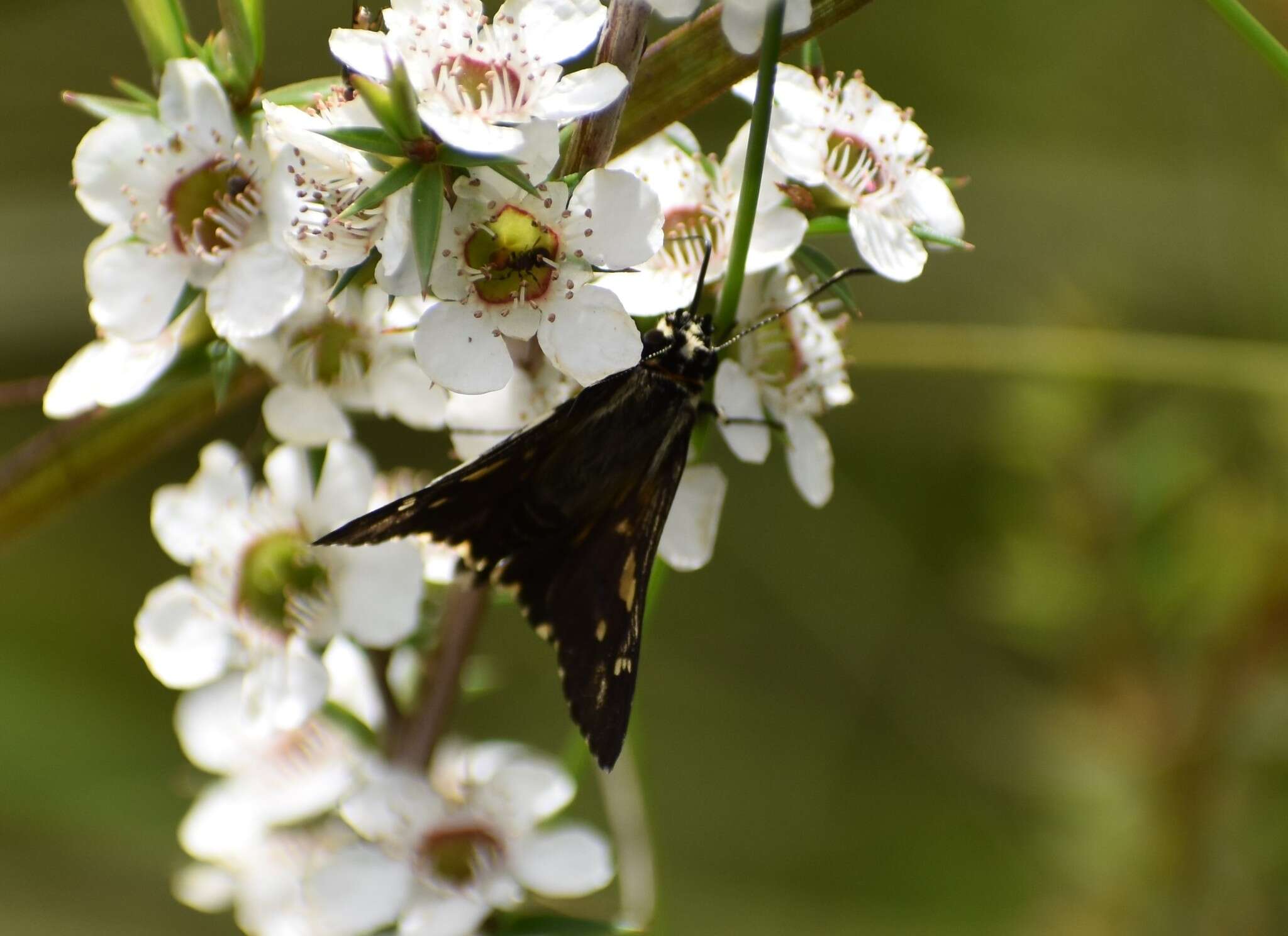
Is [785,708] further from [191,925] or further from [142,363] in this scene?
[142,363]

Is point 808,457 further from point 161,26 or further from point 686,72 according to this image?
point 161,26

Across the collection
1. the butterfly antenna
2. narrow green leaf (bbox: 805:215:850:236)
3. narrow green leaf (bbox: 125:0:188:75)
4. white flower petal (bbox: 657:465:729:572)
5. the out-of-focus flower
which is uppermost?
narrow green leaf (bbox: 125:0:188:75)

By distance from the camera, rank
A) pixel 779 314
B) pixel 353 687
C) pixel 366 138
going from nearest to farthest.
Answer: pixel 366 138 → pixel 779 314 → pixel 353 687

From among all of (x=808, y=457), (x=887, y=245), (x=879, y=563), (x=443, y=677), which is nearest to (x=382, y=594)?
(x=443, y=677)

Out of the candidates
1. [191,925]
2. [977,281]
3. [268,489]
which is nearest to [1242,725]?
[977,281]

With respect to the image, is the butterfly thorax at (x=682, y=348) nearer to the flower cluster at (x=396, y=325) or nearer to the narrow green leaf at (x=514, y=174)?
the flower cluster at (x=396, y=325)

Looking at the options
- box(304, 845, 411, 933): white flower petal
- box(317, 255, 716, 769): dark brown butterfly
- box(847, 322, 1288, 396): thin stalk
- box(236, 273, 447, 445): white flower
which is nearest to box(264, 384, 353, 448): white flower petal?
box(236, 273, 447, 445): white flower

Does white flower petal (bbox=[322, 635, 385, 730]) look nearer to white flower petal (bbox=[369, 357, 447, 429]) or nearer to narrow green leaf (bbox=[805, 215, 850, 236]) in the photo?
white flower petal (bbox=[369, 357, 447, 429])
